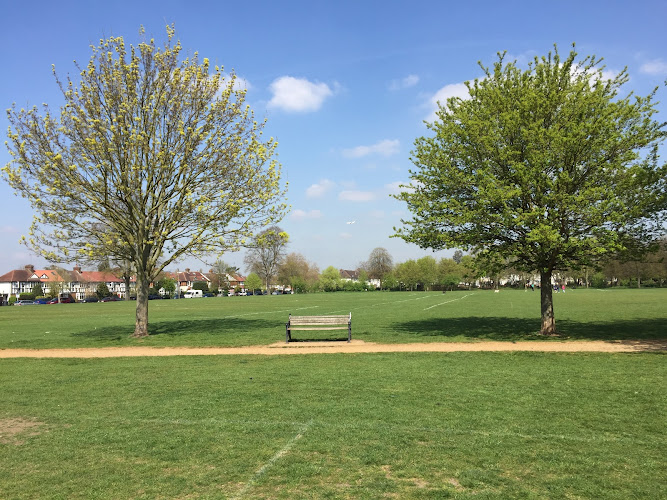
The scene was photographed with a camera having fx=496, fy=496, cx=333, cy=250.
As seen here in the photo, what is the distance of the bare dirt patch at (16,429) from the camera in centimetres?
655

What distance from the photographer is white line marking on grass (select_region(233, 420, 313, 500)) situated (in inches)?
188

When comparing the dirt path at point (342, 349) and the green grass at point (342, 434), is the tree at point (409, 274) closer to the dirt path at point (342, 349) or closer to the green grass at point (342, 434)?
the dirt path at point (342, 349)

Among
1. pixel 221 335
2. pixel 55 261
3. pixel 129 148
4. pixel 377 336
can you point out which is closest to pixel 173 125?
pixel 129 148

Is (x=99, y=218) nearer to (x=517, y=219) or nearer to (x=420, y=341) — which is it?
(x=420, y=341)

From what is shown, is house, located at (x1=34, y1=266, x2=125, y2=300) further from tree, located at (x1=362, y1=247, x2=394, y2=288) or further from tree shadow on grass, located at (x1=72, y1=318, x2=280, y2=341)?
tree shadow on grass, located at (x1=72, y1=318, x2=280, y2=341)

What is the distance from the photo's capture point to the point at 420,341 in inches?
678

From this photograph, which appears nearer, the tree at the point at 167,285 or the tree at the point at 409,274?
the tree at the point at 167,285

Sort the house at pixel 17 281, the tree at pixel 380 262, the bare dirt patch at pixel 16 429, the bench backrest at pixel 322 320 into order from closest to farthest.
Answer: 1. the bare dirt patch at pixel 16 429
2. the bench backrest at pixel 322 320
3. the house at pixel 17 281
4. the tree at pixel 380 262

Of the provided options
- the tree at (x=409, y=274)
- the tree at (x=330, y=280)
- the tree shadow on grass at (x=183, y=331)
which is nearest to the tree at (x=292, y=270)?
the tree at (x=330, y=280)

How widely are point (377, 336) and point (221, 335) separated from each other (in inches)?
255

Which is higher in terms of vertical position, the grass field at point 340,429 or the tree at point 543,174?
the tree at point 543,174

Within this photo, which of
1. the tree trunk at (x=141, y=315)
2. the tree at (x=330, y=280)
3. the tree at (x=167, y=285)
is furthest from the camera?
the tree at (x=330, y=280)

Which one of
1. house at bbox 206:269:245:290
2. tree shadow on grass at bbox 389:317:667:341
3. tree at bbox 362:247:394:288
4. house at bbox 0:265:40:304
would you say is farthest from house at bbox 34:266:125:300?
tree shadow on grass at bbox 389:317:667:341

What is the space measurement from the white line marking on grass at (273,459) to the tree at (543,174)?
34.7ft
